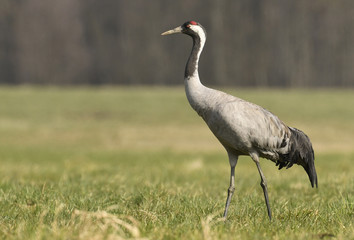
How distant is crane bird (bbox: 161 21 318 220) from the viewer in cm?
580

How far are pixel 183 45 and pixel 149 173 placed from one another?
41.1m

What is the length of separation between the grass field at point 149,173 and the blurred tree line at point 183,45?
10044mm

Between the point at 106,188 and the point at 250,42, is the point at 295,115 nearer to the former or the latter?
the point at 250,42

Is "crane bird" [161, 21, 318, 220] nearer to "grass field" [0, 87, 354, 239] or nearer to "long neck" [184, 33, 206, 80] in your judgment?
"long neck" [184, 33, 206, 80]

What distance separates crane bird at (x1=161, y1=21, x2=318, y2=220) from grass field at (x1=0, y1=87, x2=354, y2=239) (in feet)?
2.06

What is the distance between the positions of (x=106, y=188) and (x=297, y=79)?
4544 centimetres

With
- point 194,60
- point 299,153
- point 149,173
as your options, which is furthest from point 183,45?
point 194,60

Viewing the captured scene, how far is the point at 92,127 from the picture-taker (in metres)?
29.0

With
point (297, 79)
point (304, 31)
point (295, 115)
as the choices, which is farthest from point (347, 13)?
point (295, 115)

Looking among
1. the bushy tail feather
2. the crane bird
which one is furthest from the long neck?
the bushy tail feather

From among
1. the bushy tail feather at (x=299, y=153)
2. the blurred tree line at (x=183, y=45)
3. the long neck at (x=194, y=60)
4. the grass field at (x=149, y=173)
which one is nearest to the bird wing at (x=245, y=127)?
the bushy tail feather at (x=299, y=153)

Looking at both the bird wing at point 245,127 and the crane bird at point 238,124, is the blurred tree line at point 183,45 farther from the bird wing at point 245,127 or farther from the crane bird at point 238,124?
the bird wing at point 245,127

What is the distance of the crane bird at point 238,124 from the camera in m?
5.80

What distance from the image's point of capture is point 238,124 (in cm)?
578
